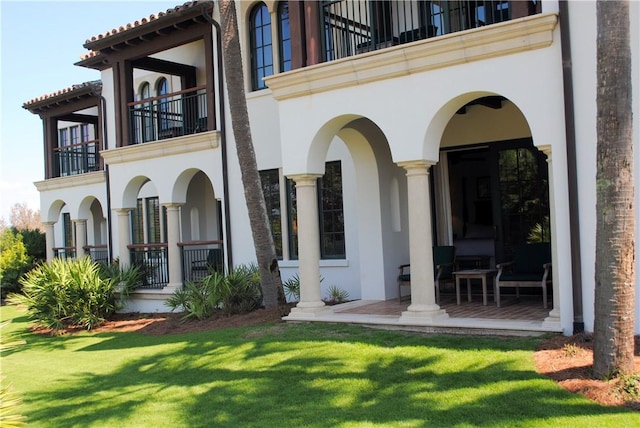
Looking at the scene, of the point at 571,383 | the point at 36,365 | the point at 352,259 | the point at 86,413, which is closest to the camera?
the point at 571,383

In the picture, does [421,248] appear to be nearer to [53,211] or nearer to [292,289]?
[292,289]

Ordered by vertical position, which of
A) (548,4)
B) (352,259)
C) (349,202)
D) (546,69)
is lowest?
(352,259)

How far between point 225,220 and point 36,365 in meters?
5.70

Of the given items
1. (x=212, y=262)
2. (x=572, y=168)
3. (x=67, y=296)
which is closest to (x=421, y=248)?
(x=572, y=168)

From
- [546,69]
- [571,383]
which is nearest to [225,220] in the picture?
[546,69]

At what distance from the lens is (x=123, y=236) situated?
17.7 meters

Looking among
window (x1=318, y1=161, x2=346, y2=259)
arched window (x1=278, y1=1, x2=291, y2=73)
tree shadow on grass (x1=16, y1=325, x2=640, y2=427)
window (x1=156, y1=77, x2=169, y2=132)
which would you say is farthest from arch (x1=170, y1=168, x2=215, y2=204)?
tree shadow on grass (x1=16, y1=325, x2=640, y2=427)

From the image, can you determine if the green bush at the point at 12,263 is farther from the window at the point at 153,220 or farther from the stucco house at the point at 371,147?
the window at the point at 153,220

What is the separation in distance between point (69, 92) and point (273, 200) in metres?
9.58

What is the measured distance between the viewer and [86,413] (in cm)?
831

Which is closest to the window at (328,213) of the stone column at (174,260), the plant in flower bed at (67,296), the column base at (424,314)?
the stone column at (174,260)

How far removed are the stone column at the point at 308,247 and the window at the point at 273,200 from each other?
3.94 metres

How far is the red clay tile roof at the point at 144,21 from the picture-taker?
617 inches

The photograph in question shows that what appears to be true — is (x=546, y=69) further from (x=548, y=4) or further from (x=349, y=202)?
(x=349, y=202)
